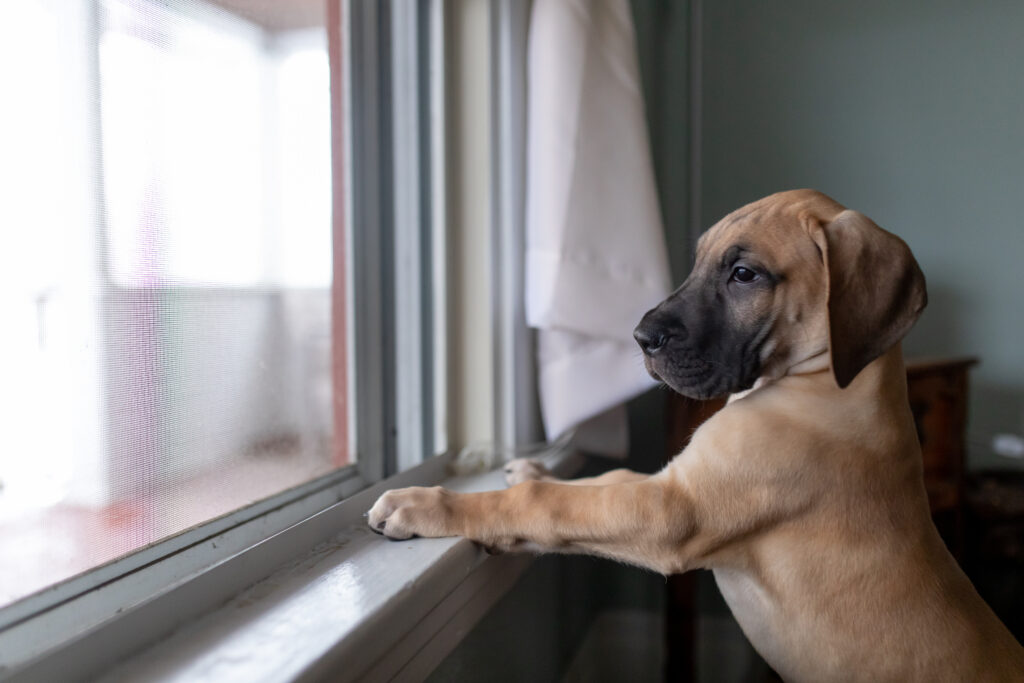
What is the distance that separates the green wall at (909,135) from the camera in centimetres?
228

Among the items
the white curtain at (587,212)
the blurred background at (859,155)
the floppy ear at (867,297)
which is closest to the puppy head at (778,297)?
the floppy ear at (867,297)

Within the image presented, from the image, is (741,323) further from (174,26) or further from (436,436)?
(174,26)

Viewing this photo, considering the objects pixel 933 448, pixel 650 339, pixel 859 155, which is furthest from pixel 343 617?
pixel 859 155

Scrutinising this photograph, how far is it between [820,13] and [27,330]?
2.46 meters

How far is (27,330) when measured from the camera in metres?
0.67

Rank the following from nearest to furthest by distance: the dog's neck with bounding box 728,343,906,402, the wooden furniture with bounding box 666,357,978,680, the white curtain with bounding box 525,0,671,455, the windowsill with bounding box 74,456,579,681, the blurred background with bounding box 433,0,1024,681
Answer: the windowsill with bounding box 74,456,579,681, the dog's neck with bounding box 728,343,906,402, the white curtain with bounding box 525,0,671,455, the wooden furniture with bounding box 666,357,978,680, the blurred background with bounding box 433,0,1024,681

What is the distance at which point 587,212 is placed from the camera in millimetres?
1450

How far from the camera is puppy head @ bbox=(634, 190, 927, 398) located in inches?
36.1

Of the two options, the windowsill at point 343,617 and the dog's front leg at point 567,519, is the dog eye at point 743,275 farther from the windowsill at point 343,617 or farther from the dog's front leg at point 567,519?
the windowsill at point 343,617

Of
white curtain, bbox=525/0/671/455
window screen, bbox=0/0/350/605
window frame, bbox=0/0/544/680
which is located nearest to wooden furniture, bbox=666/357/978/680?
white curtain, bbox=525/0/671/455

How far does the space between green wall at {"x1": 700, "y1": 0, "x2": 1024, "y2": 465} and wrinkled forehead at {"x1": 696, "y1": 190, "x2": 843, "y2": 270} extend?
4.26 feet

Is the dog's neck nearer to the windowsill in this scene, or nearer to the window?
the windowsill

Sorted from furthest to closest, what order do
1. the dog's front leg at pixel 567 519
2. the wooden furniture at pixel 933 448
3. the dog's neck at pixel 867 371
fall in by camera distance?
1. the wooden furniture at pixel 933 448
2. the dog's neck at pixel 867 371
3. the dog's front leg at pixel 567 519

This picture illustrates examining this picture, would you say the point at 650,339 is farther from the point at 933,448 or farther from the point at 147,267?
the point at 933,448
